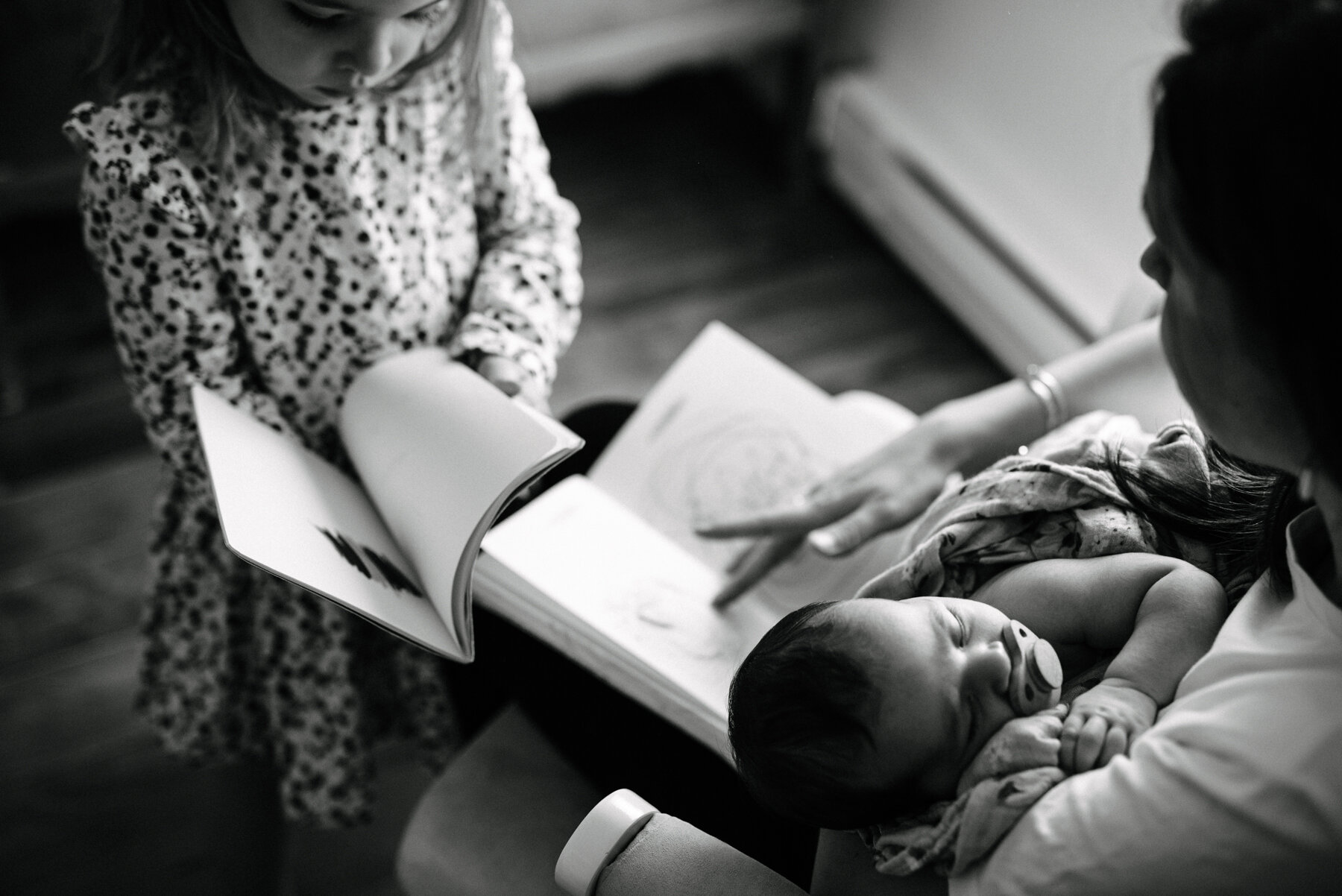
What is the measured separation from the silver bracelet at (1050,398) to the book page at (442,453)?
0.52 meters

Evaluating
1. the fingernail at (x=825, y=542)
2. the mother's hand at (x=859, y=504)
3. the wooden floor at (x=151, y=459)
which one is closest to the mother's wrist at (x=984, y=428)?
the mother's hand at (x=859, y=504)

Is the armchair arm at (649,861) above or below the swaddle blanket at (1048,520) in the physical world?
below

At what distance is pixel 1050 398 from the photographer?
115 centimetres

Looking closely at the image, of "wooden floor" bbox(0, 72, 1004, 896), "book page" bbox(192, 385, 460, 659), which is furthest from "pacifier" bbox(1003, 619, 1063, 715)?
"wooden floor" bbox(0, 72, 1004, 896)

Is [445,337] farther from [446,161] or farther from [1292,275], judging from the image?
[1292,275]

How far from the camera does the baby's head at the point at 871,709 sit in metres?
A: 0.76

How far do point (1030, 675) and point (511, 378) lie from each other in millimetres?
565

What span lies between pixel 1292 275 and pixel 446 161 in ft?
2.72

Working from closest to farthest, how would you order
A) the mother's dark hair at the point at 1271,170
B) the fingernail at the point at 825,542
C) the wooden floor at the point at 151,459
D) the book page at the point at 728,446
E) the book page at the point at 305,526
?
the mother's dark hair at the point at 1271,170 < the book page at the point at 305,526 < the fingernail at the point at 825,542 < the book page at the point at 728,446 < the wooden floor at the point at 151,459

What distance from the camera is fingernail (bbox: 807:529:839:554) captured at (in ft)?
3.50

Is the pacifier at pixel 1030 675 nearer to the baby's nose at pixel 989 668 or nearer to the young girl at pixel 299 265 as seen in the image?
the baby's nose at pixel 989 668

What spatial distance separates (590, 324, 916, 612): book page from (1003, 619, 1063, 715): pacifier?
0.36 metres

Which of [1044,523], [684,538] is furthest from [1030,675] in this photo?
[684,538]

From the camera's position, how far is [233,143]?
3.29ft
